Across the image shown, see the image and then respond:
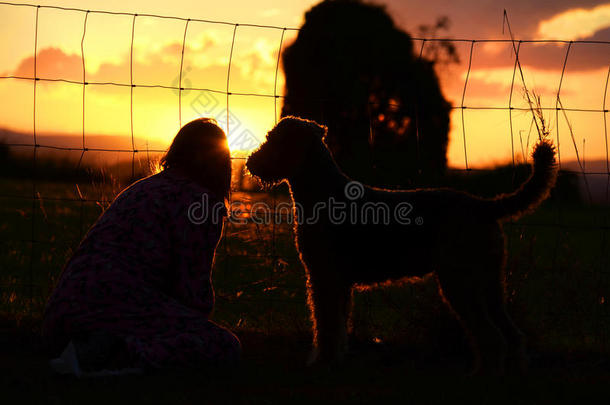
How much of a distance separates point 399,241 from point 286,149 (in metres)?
1.15

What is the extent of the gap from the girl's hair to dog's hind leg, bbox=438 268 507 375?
1.78 metres

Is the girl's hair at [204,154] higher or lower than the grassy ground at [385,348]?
higher

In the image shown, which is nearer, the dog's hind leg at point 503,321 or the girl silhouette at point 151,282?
the girl silhouette at point 151,282

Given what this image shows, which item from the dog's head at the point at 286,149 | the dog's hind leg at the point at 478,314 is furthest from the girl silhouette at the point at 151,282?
the dog's hind leg at the point at 478,314

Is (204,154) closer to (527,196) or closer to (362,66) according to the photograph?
(527,196)

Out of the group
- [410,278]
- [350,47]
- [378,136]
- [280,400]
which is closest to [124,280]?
[280,400]

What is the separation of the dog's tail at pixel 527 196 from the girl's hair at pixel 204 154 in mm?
1894

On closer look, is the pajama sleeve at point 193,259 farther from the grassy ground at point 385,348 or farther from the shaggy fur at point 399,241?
the shaggy fur at point 399,241

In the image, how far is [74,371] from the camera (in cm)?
389

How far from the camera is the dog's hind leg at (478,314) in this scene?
14.2ft

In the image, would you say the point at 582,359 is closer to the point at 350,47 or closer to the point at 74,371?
the point at 74,371

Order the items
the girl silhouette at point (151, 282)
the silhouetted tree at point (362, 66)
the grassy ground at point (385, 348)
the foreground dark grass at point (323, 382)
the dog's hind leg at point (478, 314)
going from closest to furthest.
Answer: the foreground dark grass at point (323, 382), the grassy ground at point (385, 348), the girl silhouette at point (151, 282), the dog's hind leg at point (478, 314), the silhouetted tree at point (362, 66)

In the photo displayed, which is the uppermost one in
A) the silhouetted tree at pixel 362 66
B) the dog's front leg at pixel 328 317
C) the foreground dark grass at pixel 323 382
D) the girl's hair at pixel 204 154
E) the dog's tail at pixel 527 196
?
the silhouetted tree at pixel 362 66

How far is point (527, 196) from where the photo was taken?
442 centimetres
